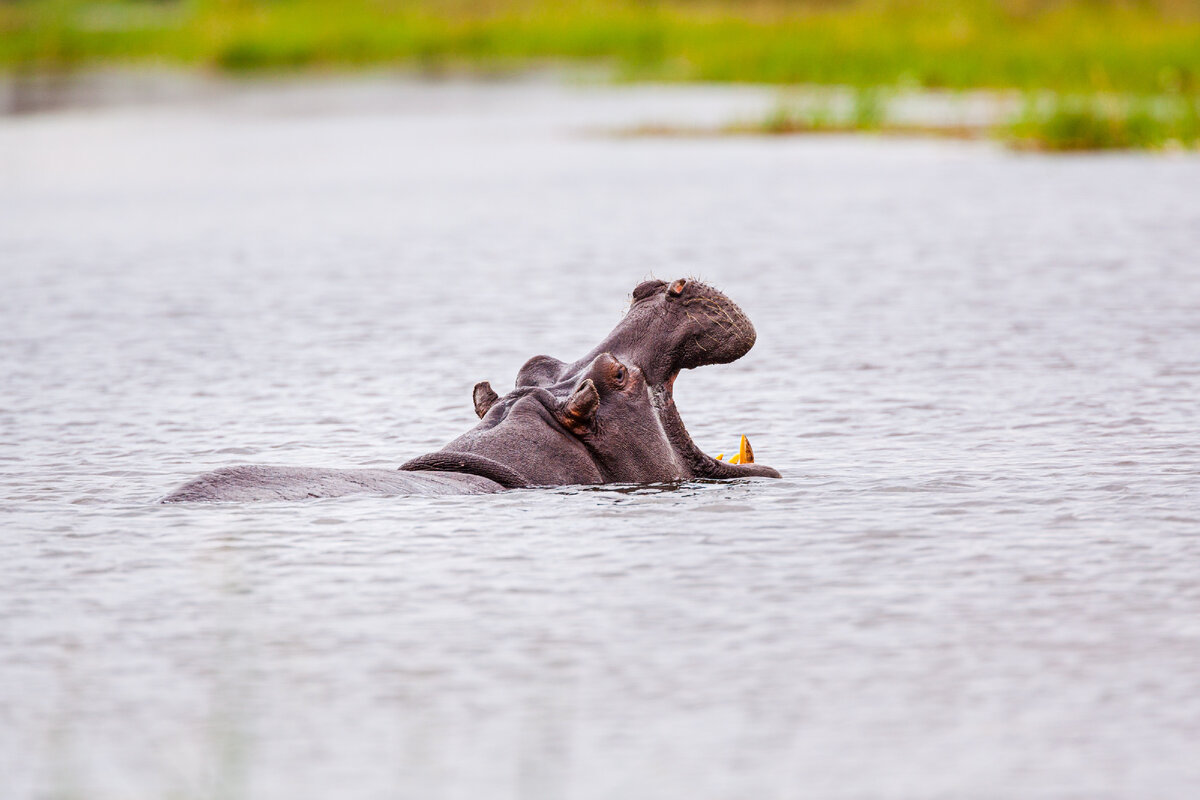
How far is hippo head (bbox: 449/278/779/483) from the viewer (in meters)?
8.34

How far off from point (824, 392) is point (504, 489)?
357 centimetres

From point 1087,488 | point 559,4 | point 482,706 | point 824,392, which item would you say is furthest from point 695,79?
point 482,706

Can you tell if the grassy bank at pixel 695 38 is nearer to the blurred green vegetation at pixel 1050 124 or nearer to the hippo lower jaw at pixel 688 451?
the blurred green vegetation at pixel 1050 124

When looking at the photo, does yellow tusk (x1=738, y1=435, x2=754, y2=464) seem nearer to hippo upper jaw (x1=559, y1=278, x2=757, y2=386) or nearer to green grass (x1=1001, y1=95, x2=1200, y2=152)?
hippo upper jaw (x1=559, y1=278, x2=757, y2=386)

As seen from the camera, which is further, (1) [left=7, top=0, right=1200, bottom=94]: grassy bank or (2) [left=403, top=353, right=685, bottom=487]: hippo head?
(1) [left=7, top=0, right=1200, bottom=94]: grassy bank

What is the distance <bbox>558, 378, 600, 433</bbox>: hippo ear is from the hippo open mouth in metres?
0.20

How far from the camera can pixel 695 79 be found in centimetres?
4066

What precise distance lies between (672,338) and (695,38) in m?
37.9

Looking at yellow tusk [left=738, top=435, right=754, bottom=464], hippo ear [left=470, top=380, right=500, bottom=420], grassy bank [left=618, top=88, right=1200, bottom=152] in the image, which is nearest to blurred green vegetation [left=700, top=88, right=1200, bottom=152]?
grassy bank [left=618, top=88, right=1200, bottom=152]

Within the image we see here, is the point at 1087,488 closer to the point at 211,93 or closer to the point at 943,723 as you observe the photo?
the point at 943,723

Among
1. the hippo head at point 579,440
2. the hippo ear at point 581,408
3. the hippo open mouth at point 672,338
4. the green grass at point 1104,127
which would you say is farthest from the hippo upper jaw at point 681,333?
the green grass at point 1104,127

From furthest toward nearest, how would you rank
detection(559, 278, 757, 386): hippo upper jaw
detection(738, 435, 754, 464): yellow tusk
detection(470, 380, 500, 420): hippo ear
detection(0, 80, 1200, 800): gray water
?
detection(738, 435, 754, 464): yellow tusk, detection(470, 380, 500, 420): hippo ear, detection(559, 278, 757, 386): hippo upper jaw, detection(0, 80, 1200, 800): gray water

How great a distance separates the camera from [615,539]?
778cm

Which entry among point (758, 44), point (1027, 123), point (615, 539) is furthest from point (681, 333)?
point (758, 44)
